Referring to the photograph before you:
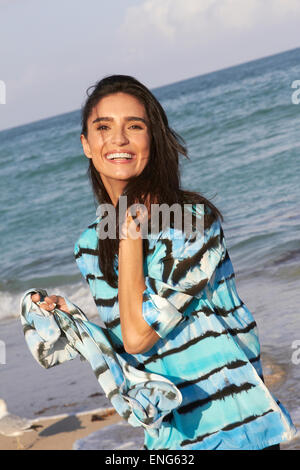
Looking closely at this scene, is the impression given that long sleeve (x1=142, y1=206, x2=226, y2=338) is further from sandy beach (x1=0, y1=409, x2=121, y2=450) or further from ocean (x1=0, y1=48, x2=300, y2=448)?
sandy beach (x1=0, y1=409, x2=121, y2=450)

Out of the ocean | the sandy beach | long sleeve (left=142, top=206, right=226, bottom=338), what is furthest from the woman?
the sandy beach

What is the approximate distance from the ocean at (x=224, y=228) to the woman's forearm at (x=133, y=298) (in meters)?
2.57

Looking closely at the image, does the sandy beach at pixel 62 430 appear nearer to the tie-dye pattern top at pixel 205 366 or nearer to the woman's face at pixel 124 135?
the tie-dye pattern top at pixel 205 366

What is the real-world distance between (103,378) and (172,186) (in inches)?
23.9

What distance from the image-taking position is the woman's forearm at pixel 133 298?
1.88 meters

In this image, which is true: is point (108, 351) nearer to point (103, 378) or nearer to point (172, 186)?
point (103, 378)

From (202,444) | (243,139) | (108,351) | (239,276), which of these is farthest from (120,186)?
(243,139)

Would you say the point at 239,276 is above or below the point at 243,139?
above

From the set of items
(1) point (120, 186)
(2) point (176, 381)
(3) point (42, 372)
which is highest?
(1) point (120, 186)

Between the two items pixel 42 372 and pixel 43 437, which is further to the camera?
pixel 42 372

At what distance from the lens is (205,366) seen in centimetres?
198

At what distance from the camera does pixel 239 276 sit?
7980 mm

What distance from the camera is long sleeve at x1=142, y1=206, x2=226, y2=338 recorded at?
1.85 m

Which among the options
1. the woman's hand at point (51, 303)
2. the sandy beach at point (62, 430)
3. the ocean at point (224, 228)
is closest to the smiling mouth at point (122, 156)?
the woman's hand at point (51, 303)
